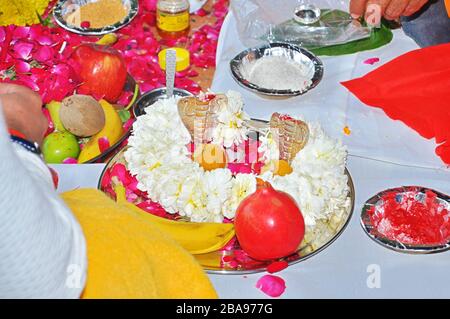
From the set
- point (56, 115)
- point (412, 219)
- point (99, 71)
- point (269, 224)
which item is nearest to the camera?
point (269, 224)

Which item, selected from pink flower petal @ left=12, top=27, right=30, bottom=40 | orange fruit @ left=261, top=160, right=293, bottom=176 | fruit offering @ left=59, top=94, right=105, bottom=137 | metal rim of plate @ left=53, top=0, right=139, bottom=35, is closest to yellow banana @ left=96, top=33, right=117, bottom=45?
metal rim of plate @ left=53, top=0, right=139, bottom=35

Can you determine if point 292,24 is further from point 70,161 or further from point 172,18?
point 70,161

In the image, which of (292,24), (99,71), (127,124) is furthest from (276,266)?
(292,24)

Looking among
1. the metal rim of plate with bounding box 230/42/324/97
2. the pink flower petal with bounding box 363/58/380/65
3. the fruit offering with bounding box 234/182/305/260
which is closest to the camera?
the fruit offering with bounding box 234/182/305/260

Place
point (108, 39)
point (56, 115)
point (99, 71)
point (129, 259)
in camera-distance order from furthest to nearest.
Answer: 1. point (108, 39)
2. point (99, 71)
3. point (56, 115)
4. point (129, 259)

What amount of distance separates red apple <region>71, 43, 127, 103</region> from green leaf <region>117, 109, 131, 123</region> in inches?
1.7

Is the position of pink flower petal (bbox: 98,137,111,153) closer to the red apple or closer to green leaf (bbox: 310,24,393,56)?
the red apple

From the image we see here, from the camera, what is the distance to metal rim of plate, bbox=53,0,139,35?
60.6 inches

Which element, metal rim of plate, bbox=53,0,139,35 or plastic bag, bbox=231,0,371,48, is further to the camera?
metal rim of plate, bbox=53,0,139,35

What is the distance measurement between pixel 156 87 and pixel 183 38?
0.85ft

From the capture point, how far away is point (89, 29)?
1.54 meters

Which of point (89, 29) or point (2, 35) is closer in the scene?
point (2, 35)

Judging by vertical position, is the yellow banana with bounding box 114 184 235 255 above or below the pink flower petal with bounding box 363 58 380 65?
above

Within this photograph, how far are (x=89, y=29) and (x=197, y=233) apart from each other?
2.78ft
